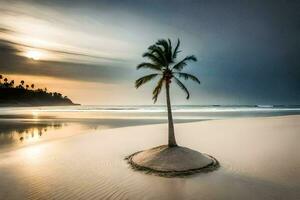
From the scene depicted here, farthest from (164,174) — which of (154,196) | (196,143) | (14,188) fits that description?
(196,143)

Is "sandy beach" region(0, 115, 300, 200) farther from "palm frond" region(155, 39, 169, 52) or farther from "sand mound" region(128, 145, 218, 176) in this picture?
"palm frond" region(155, 39, 169, 52)

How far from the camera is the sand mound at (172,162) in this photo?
17.7m

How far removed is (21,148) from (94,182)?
49.1 feet

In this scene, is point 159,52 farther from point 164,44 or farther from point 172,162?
point 172,162

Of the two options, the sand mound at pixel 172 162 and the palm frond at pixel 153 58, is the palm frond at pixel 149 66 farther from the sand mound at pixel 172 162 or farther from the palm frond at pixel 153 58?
the sand mound at pixel 172 162

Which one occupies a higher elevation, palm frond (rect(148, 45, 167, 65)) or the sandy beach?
palm frond (rect(148, 45, 167, 65))

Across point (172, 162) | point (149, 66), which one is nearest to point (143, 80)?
point (149, 66)

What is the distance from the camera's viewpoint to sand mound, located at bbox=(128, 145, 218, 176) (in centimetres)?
1766

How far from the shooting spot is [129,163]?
20.3 metres

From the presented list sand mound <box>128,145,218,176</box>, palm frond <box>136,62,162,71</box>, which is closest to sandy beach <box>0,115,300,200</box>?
sand mound <box>128,145,218,176</box>

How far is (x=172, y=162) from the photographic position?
1823cm

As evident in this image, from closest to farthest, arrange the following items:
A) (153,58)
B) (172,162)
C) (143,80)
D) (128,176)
A: (128,176) < (172,162) < (153,58) < (143,80)

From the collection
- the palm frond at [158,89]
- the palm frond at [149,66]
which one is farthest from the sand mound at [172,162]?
the palm frond at [149,66]

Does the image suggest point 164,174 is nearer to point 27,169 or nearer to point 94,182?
point 94,182
